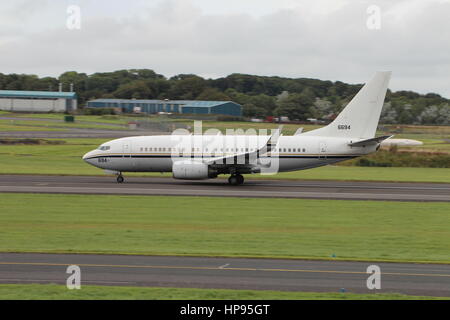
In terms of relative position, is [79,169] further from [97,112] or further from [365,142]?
[97,112]

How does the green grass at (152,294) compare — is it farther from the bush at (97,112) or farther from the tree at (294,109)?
the bush at (97,112)

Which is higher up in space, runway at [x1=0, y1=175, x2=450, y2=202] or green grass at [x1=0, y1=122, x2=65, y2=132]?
green grass at [x1=0, y1=122, x2=65, y2=132]

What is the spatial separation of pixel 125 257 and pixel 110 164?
24.0 meters

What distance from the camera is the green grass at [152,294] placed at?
14.1m

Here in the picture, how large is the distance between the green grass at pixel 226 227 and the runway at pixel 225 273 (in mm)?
1191

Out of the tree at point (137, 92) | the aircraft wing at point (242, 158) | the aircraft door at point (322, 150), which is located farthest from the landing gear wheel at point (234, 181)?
the tree at point (137, 92)

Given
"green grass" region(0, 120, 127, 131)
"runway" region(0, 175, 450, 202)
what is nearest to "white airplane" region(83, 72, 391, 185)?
"runway" region(0, 175, 450, 202)

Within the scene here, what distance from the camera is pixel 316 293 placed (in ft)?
49.6

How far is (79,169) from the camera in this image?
167 feet

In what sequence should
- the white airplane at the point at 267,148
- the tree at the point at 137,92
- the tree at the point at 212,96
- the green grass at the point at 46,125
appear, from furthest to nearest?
1. the tree at the point at 137,92
2. the tree at the point at 212,96
3. the green grass at the point at 46,125
4. the white airplane at the point at 267,148

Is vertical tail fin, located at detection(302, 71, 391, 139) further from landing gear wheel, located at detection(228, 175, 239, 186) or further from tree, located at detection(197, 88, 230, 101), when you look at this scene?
tree, located at detection(197, 88, 230, 101)

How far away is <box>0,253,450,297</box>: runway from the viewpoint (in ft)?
51.9

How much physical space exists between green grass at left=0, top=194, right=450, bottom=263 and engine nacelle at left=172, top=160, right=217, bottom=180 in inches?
221
